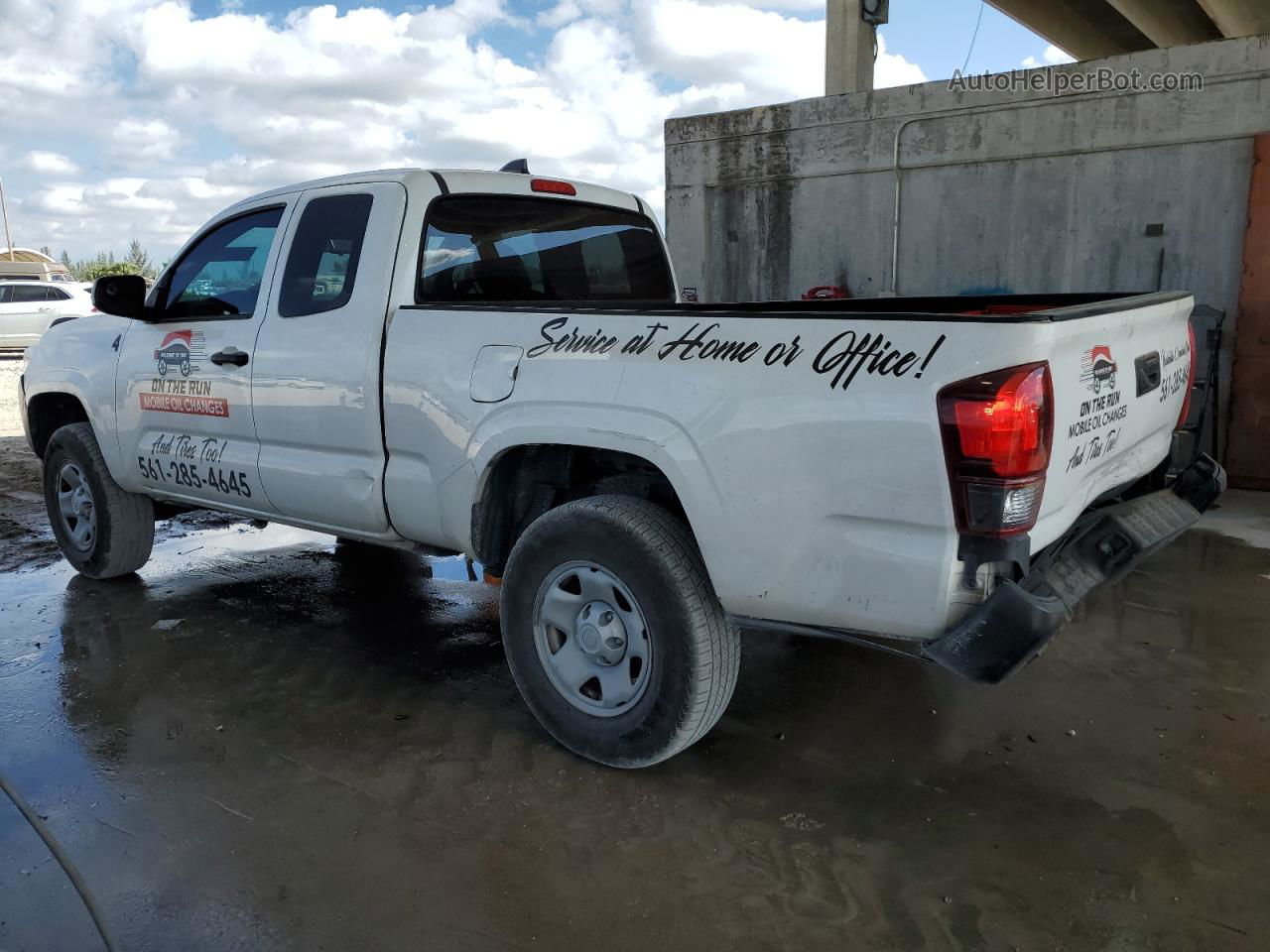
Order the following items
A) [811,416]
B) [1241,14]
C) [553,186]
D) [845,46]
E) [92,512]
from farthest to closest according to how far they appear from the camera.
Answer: [1241,14], [845,46], [92,512], [553,186], [811,416]


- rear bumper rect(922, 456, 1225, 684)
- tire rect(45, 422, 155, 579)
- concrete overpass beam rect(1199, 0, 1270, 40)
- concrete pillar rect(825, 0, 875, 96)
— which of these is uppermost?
concrete overpass beam rect(1199, 0, 1270, 40)

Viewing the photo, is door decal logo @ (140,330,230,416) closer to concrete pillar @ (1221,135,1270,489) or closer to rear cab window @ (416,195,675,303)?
rear cab window @ (416,195,675,303)

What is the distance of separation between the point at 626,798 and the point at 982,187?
7100 millimetres

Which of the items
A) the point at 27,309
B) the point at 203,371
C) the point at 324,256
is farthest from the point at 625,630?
the point at 27,309

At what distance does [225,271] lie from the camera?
14.9ft

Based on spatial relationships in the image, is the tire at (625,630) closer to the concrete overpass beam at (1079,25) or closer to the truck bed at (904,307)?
the truck bed at (904,307)

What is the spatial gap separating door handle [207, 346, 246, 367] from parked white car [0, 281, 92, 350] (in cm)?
1753

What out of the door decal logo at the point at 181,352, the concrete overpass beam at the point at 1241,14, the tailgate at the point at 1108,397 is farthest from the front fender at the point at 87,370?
the concrete overpass beam at the point at 1241,14

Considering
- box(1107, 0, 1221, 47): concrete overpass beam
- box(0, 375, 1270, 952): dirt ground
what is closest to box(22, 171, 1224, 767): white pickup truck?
box(0, 375, 1270, 952): dirt ground

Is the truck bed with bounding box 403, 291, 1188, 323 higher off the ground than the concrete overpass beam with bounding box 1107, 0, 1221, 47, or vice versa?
the concrete overpass beam with bounding box 1107, 0, 1221, 47

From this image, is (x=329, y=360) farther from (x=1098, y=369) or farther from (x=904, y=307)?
(x=1098, y=369)

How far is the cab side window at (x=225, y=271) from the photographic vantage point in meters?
4.36

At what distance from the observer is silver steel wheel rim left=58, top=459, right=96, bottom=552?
210 inches

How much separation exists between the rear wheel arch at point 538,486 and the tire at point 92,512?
2.65 meters
